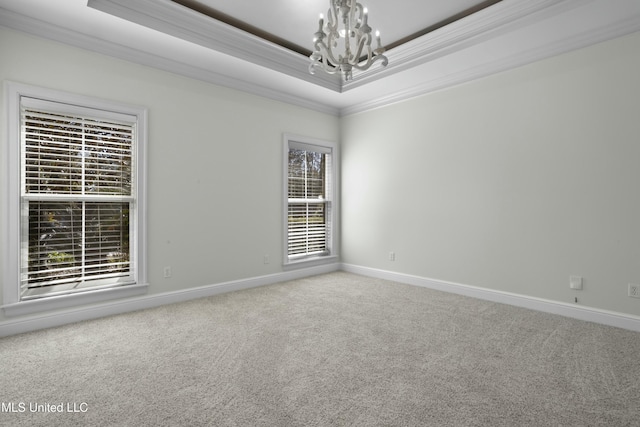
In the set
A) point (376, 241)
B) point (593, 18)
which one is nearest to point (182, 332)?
point (376, 241)

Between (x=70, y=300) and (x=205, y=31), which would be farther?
(x=205, y=31)

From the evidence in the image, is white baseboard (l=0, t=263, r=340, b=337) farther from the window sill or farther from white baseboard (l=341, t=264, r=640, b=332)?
white baseboard (l=341, t=264, r=640, b=332)

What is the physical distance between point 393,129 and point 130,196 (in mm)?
3443

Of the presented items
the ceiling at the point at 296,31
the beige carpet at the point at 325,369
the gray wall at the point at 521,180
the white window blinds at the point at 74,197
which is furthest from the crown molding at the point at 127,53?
the beige carpet at the point at 325,369

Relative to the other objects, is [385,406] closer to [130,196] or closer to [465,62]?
[130,196]

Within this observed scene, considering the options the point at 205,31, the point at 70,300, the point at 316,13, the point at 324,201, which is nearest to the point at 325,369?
the point at 70,300

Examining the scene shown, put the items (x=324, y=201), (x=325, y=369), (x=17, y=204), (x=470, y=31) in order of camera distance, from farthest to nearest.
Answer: (x=324, y=201) < (x=470, y=31) < (x=17, y=204) < (x=325, y=369)

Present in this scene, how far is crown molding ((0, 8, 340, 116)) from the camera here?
111 inches

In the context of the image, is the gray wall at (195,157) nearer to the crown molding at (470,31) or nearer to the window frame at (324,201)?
the window frame at (324,201)

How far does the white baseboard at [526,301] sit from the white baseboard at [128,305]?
61.9 inches

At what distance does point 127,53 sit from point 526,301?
15.8 ft

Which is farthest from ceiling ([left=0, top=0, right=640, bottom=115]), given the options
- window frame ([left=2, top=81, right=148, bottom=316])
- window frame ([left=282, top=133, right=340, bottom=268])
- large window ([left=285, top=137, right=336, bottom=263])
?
large window ([left=285, top=137, right=336, bottom=263])

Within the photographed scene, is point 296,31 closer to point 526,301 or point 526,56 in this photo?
point 526,56

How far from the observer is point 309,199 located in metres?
5.24
